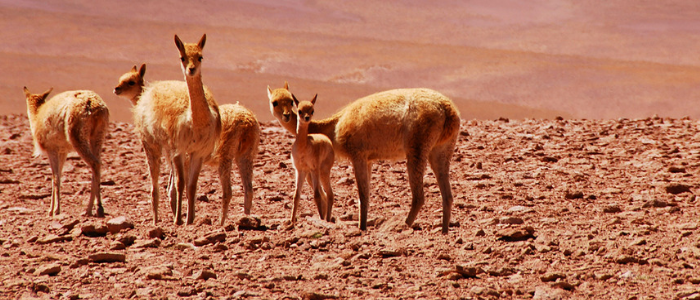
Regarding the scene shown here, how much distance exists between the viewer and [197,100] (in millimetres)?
10523

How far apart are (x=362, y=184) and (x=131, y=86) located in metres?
4.46

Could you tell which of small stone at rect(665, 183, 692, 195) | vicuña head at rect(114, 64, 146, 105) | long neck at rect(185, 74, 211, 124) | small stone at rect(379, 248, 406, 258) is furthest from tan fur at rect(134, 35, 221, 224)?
small stone at rect(665, 183, 692, 195)

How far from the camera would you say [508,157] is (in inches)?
635

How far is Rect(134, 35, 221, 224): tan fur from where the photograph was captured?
10.5 m

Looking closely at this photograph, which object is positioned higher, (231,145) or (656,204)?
(231,145)

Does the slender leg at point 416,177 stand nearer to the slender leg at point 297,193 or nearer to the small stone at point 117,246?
the slender leg at point 297,193

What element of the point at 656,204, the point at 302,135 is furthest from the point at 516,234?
the point at 302,135

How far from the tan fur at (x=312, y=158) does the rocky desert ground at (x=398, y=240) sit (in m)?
0.38

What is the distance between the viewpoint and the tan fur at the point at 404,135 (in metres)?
10.9

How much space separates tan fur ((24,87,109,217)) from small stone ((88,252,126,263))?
4361 mm

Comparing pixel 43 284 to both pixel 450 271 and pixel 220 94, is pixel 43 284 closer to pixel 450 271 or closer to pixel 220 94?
pixel 450 271

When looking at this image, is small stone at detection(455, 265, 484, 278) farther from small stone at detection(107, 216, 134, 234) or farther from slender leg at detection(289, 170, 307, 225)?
small stone at detection(107, 216, 134, 234)

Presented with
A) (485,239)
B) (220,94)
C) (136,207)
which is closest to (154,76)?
(220,94)

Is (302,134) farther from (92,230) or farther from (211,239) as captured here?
(92,230)
